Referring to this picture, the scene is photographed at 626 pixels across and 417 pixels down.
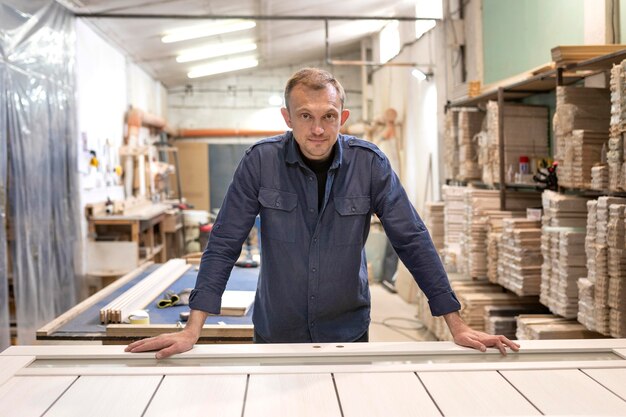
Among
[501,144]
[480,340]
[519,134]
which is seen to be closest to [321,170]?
[480,340]

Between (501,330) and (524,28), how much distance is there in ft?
7.79

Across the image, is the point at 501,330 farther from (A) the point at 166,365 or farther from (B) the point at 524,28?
(A) the point at 166,365

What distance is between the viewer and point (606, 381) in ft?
5.14

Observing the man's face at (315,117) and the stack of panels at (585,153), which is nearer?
the man's face at (315,117)

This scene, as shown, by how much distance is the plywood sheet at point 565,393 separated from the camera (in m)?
1.39

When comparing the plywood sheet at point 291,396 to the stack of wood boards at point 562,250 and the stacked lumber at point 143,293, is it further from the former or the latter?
the stack of wood boards at point 562,250

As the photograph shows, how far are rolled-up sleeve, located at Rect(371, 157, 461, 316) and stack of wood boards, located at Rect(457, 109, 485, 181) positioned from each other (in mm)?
3117

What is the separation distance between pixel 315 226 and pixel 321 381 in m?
0.70

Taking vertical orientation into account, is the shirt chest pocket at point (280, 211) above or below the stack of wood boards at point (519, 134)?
below

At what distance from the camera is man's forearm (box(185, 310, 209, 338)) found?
6.15 ft

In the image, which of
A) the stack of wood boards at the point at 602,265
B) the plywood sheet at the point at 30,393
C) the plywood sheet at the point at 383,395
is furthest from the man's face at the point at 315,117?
the stack of wood boards at the point at 602,265

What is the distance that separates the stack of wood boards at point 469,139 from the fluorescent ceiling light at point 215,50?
4888 millimetres

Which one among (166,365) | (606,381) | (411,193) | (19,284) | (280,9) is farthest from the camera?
(411,193)

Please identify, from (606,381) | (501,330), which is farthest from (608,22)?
(606,381)
